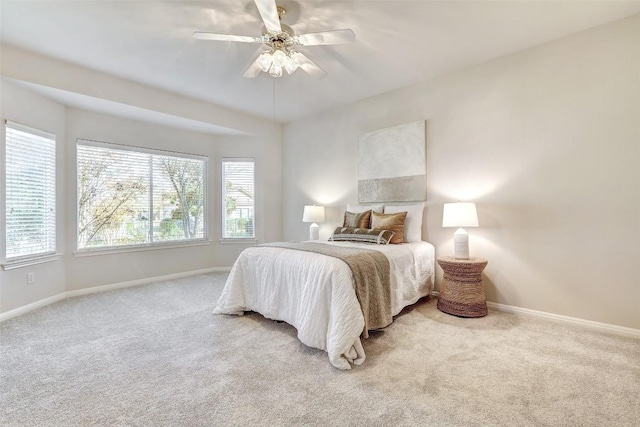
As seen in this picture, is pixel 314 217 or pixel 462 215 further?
pixel 314 217

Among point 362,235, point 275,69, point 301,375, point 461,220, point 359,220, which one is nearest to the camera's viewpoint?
point 301,375

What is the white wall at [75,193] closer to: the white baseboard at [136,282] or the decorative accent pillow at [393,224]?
the white baseboard at [136,282]

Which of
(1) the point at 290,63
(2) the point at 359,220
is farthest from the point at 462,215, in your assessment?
(1) the point at 290,63

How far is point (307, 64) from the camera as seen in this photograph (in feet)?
8.79

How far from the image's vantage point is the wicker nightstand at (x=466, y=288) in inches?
115

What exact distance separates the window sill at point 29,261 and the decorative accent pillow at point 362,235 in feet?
11.1

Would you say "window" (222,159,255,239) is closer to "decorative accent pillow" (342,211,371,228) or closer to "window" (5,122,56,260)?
"decorative accent pillow" (342,211,371,228)

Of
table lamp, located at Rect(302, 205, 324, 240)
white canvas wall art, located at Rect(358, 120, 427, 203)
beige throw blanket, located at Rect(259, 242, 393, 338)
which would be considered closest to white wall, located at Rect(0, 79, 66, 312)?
beige throw blanket, located at Rect(259, 242, 393, 338)

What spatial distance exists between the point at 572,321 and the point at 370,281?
2.00 metres

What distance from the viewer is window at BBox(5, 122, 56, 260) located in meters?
3.12

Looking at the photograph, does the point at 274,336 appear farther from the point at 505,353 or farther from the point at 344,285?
the point at 505,353

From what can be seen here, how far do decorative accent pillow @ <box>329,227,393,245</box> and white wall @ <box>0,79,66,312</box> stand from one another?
3434mm

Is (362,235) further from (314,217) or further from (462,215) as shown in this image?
(314,217)

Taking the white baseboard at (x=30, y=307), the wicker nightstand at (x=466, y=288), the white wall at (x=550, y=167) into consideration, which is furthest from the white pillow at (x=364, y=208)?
the white baseboard at (x=30, y=307)
